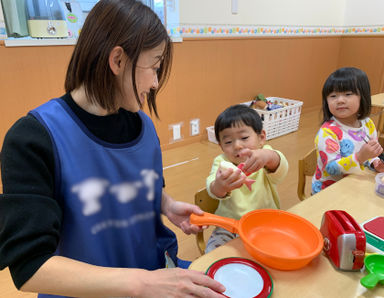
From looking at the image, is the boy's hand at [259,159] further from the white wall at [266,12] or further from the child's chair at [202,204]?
the white wall at [266,12]

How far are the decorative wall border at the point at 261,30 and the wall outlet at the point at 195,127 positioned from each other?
2.87ft

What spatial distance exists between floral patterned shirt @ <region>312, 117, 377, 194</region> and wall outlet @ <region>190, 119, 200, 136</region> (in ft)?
6.16

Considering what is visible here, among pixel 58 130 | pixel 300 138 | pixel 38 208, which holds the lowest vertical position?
pixel 300 138

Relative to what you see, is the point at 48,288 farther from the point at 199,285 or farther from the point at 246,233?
the point at 246,233

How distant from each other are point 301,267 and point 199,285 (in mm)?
252

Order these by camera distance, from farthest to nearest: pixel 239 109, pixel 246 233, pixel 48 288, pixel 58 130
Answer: pixel 239 109 < pixel 246 233 < pixel 58 130 < pixel 48 288

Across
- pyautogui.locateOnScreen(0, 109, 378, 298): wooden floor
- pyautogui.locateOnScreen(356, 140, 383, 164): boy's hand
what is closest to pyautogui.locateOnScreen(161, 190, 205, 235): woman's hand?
pyautogui.locateOnScreen(356, 140, 383, 164): boy's hand

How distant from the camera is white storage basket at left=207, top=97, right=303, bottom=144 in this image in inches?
128

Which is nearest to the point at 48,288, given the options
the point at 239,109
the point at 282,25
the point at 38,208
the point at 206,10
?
the point at 38,208

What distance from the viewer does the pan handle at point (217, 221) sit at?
2.48 ft

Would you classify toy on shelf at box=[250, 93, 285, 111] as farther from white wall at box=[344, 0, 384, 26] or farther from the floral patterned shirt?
white wall at box=[344, 0, 384, 26]

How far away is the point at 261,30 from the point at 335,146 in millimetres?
2582

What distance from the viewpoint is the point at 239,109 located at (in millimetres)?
1216

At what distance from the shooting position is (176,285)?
566 mm
